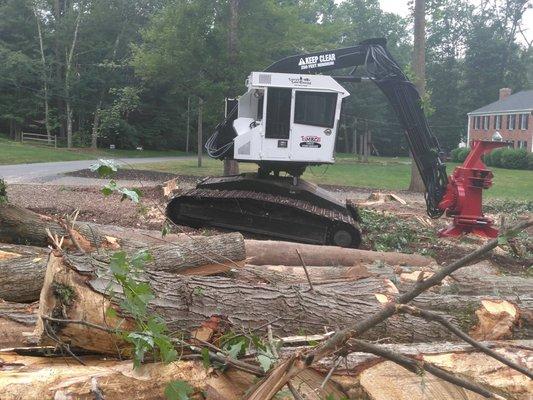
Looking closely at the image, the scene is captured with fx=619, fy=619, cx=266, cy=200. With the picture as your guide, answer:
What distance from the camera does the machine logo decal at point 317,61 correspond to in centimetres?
1263

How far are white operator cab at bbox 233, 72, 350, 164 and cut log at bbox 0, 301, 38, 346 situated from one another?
7545 mm

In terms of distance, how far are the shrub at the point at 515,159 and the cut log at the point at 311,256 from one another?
38984mm

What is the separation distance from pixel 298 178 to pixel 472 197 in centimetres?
323

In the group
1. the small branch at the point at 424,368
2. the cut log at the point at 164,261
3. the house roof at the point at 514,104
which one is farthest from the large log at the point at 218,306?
the house roof at the point at 514,104

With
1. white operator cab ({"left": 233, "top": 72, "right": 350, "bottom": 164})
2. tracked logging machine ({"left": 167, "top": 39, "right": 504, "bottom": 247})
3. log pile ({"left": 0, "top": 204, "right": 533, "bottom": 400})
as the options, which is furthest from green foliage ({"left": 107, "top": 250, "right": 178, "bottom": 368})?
white operator cab ({"left": 233, "top": 72, "right": 350, "bottom": 164})

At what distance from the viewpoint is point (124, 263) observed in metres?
3.01

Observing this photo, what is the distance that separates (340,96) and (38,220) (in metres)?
6.34

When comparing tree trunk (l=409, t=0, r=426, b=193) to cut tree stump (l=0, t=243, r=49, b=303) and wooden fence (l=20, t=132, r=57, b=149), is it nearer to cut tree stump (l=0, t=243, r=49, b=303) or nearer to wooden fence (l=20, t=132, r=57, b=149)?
cut tree stump (l=0, t=243, r=49, b=303)

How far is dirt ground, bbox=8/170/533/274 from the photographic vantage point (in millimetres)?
9970

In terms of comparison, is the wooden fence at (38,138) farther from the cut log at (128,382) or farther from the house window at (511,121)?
the cut log at (128,382)

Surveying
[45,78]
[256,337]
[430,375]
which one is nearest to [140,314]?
[256,337]

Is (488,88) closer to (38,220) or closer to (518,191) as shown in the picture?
(518,191)

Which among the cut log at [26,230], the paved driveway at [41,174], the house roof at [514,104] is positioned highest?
the house roof at [514,104]

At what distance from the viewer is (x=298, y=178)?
1176 centimetres
